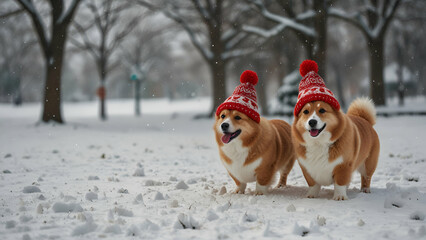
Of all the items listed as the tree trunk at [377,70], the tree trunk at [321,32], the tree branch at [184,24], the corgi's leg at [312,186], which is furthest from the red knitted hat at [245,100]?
the tree branch at [184,24]

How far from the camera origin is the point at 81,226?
2945 mm

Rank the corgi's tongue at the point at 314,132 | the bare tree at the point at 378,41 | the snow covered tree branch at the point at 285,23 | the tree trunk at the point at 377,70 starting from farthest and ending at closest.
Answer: the tree trunk at the point at 377,70 → the bare tree at the point at 378,41 → the snow covered tree branch at the point at 285,23 → the corgi's tongue at the point at 314,132

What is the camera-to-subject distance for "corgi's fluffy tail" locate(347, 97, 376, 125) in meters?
4.59

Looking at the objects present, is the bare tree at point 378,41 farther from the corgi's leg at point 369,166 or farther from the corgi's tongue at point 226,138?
the corgi's tongue at point 226,138

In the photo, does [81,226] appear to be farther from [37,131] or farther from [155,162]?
[37,131]

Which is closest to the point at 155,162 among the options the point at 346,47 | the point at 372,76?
the point at 372,76

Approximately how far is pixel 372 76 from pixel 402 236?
45.7 feet

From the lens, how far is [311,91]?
12.7 feet

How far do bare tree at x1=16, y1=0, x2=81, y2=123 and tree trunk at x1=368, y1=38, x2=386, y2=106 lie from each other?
451 inches

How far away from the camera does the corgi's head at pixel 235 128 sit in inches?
154

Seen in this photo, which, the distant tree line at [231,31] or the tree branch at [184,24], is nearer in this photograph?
the distant tree line at [231,31]

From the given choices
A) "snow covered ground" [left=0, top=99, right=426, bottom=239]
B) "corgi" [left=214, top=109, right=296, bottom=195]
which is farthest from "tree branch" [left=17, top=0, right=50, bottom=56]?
"corgi" [left=214, top=109, right=296, bottom=195]

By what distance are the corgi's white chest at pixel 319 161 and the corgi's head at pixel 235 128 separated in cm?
59

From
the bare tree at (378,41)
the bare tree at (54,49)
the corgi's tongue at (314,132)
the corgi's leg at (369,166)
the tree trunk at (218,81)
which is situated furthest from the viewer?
the tree trunk at (218,81)
